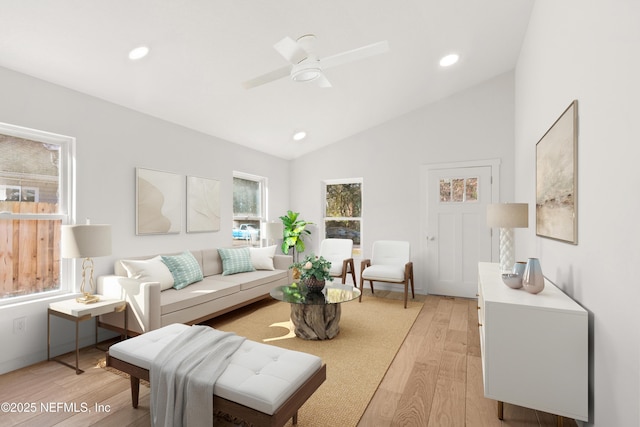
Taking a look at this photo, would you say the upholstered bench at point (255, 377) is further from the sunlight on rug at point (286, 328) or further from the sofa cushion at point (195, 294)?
the sunlight on rug at point (286, 328)

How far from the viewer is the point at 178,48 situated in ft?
9.05

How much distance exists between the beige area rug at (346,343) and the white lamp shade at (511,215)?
1.55 meters

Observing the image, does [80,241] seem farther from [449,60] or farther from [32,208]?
[449,60]

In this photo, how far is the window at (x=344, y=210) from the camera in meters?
5.84

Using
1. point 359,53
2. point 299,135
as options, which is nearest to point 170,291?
point 359,53

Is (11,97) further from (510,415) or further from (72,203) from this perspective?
(510,415)

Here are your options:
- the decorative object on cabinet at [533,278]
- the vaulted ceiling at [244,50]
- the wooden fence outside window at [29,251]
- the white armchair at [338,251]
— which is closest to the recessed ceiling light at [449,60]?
the vaulted ceiling at [244,50]

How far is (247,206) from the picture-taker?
5535 mm

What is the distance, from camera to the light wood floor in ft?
6.51

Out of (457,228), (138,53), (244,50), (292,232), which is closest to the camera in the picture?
(138,53)

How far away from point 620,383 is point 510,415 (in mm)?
869

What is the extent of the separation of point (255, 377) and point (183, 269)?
2389 mm

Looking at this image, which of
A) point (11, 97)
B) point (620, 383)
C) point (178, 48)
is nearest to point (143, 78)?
point (178, 48)

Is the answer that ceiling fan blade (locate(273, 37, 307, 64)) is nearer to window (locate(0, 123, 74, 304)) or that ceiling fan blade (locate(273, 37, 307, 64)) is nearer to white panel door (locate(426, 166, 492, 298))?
window (locate(0, 123, 74, 304))
